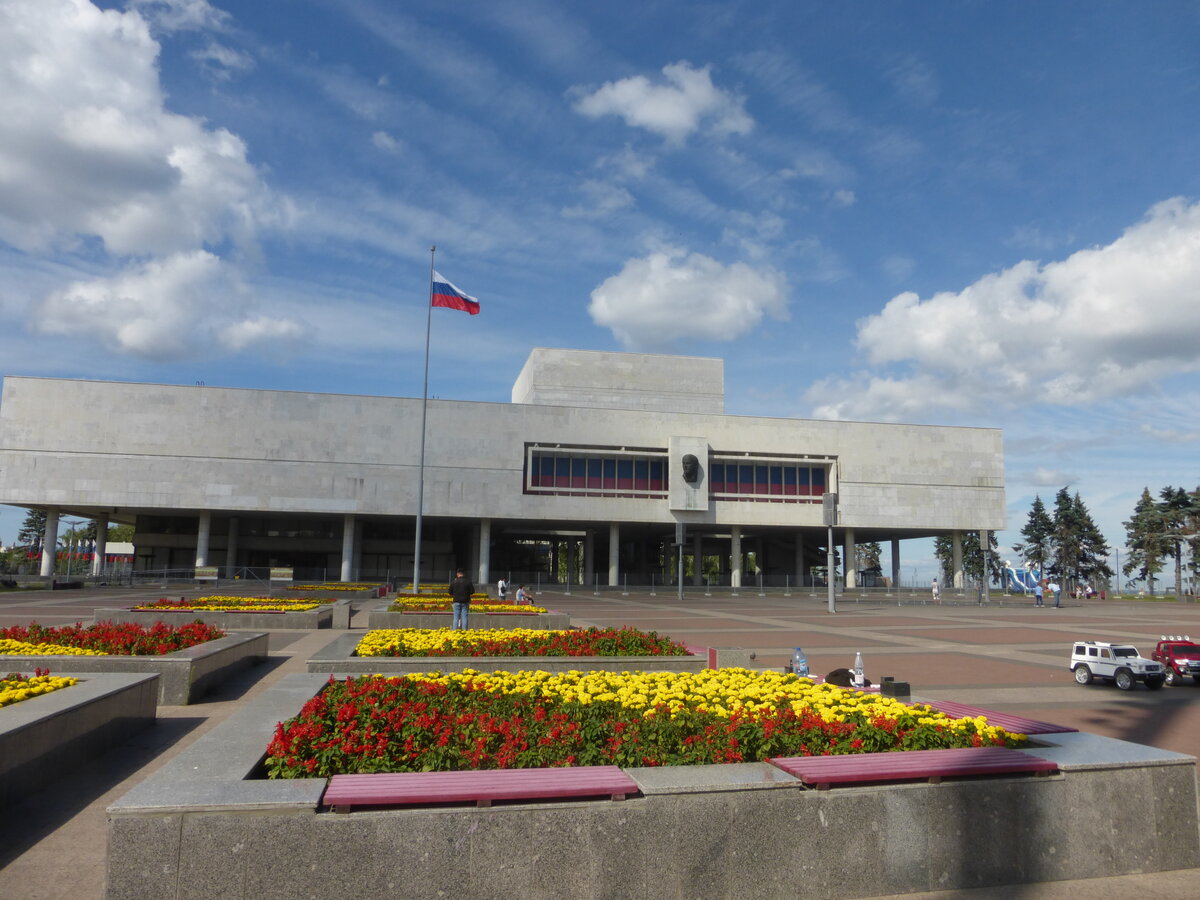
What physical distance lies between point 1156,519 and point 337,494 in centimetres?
7610

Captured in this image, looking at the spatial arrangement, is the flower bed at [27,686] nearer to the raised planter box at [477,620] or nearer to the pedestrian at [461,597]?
the pedestrian at [461,597]

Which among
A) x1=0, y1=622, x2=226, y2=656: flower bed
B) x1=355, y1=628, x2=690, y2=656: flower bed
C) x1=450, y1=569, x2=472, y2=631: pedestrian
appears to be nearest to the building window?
x1=450, y1=569, x2=472, y2=631: pedestrian

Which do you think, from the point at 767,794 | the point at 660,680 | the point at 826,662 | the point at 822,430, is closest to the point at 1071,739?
the point at 767,794

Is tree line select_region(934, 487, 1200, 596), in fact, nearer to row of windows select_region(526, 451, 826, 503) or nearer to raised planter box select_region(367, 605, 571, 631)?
row of windows select_region(526, 451, 826, 503)

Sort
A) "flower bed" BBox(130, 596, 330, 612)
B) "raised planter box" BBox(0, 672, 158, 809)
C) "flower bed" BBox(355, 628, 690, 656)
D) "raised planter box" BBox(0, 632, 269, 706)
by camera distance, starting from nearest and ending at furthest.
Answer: "raised planter box" BBox(0, 672, 158, 809), "raised planter box" BBox(0, 632, 269, 706), "flower bed" BBox(355, 628, 690, 656), "flower bed" BBox(130, 596, 330, 612)

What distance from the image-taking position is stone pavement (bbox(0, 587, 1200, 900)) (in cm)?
560

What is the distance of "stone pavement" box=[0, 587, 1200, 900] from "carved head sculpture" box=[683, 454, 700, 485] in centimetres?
2003

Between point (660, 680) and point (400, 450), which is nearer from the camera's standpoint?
point (660, 680)

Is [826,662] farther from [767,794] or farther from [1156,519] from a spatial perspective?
[1156,519]

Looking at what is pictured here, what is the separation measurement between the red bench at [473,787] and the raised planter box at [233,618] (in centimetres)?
1729

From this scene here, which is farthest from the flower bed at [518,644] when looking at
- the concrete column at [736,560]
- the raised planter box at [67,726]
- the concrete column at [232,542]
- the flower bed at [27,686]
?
the concrete column at [232,542]

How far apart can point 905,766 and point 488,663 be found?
7.68m

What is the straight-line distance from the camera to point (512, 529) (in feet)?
225

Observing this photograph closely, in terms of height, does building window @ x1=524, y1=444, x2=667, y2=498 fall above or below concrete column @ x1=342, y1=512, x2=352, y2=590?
above
